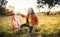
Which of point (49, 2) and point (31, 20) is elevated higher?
point (49, 2)

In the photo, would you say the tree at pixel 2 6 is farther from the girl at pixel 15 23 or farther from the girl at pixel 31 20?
the girl at pixel 31 20

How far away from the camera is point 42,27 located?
144cm

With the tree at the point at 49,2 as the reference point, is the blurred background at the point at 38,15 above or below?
below

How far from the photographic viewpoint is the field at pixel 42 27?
143cm

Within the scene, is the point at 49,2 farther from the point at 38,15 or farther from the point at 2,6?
the point at 2,6

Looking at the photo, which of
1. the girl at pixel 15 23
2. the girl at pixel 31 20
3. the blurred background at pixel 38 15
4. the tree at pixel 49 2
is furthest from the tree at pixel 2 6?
the tree at pixel 49 2

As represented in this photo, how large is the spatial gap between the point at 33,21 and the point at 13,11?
0.79 feet

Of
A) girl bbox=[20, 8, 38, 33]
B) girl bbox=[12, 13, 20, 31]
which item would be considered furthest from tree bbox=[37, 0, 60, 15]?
girl bbox=[12, 13, 20, 31]

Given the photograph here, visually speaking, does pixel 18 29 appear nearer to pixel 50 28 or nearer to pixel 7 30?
pixel 7 30

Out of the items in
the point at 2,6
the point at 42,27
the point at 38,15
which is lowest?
the point at 42,27

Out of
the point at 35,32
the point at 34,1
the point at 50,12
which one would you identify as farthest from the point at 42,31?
the point at 34,1

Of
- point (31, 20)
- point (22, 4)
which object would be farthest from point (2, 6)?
point (31, 20)

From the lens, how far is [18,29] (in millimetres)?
1459

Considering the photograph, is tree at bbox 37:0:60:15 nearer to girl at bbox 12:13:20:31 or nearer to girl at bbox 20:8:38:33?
girl at bbox 20:8:38:33
